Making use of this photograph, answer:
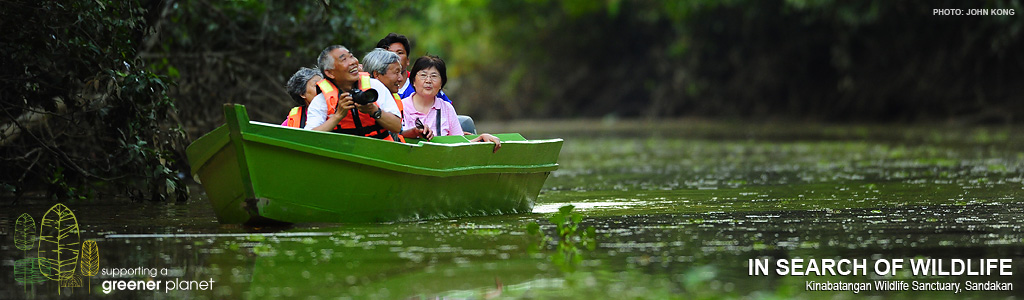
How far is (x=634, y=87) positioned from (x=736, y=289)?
38.1m

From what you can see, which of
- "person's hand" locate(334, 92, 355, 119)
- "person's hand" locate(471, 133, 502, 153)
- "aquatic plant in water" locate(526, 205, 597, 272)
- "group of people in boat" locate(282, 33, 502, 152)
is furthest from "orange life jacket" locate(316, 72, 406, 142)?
"aquatic plant in water" locate(526, 205, 597, 272)

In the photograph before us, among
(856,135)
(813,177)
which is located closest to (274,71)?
(813,177)

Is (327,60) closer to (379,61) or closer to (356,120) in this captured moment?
(356,120)

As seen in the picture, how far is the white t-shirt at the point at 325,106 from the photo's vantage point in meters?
8.06

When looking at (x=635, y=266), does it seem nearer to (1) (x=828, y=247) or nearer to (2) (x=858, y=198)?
(1) (x=828, y=247)

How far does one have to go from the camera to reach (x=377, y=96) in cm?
778

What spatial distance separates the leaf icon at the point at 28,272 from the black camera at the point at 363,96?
2.03 metres

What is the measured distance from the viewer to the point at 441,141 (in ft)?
29.4

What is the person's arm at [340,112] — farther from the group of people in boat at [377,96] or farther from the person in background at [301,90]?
the person in background at [301,90]

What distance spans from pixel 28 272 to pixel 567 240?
276 cm

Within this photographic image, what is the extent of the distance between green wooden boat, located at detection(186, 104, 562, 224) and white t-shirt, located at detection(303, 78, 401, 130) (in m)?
0.36

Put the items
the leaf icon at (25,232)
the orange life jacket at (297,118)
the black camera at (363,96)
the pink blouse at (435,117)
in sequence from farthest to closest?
the pink blouse at (435,117) → the orange life jacket at (297,118) → the black camera at (363,96) → the leaf icon at (25,232)

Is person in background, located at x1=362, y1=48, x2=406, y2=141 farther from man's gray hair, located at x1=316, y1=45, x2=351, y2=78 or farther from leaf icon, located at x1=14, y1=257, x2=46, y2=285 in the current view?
leaf icon, located at x1=14, y1=257, x2=46, y2=285

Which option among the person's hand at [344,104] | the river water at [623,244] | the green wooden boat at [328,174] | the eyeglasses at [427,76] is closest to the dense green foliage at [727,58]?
the river water at [623,244]
